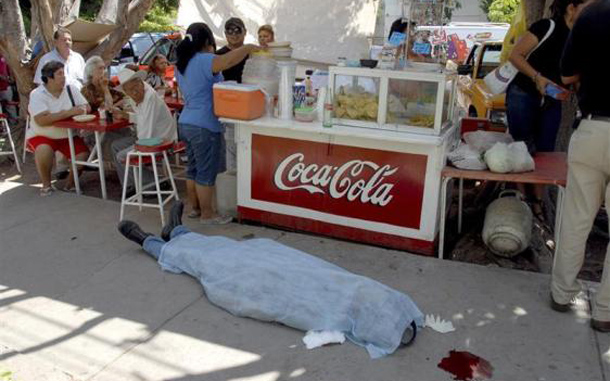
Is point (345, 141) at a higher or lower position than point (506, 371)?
higher

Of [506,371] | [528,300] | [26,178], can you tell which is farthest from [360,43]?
[506,371]

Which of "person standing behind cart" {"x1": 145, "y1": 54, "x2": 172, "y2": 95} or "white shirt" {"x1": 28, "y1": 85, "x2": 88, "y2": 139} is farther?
"person standing behind cart" {"x1": 145, "y1": 54, "x2": 172, "y2": 95}

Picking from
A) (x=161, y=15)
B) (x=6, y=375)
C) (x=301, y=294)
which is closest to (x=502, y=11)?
(x=161, y=15)

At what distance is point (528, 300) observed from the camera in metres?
3.45

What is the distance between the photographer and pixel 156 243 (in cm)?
405

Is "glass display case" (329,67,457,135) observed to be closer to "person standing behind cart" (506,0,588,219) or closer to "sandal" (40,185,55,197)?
"person standing behind cart" (506,0,588,219)

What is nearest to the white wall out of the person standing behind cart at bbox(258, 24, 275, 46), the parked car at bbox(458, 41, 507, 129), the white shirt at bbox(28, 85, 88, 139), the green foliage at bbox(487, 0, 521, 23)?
the parked car at bbox(458, 41, 507, 129)

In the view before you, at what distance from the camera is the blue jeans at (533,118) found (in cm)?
432

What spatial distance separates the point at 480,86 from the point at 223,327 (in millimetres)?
6367

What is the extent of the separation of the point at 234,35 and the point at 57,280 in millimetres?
2851

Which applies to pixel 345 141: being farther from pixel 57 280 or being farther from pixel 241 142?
pixel 57 280

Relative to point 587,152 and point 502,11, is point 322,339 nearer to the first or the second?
point 587,152

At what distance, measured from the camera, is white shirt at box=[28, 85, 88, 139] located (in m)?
5.36

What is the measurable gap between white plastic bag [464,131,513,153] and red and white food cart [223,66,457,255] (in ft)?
0.49
